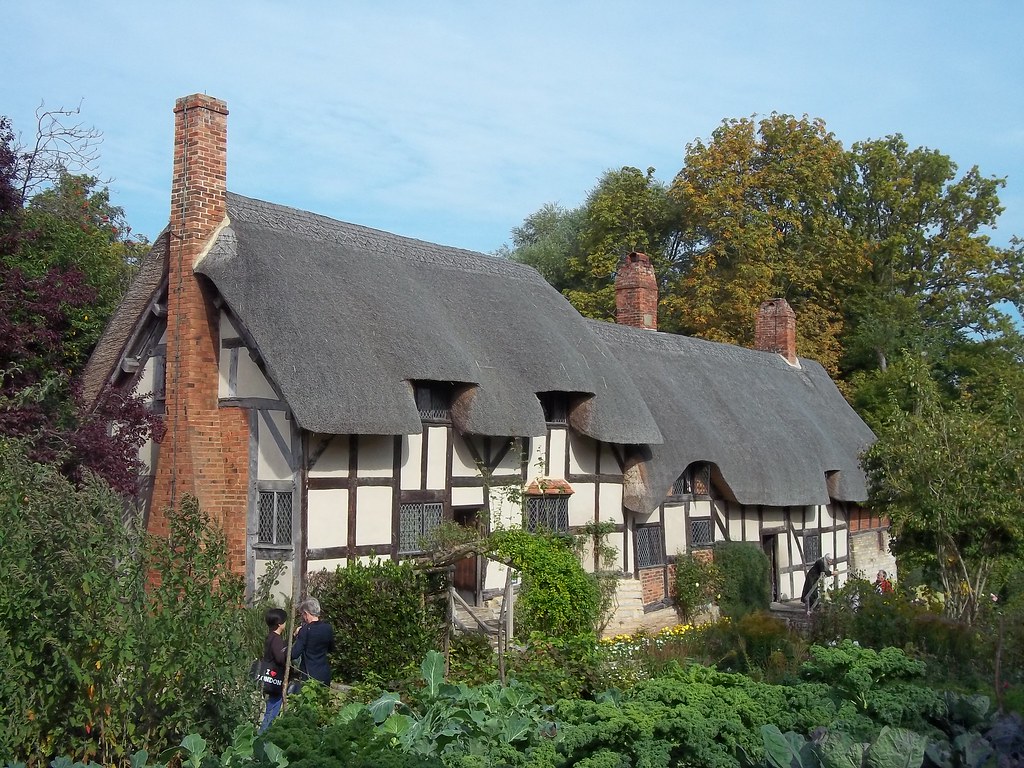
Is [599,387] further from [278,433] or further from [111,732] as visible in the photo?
[111,732]

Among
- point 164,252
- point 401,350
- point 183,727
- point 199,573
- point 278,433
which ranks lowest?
point 183,727

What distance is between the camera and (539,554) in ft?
47.2

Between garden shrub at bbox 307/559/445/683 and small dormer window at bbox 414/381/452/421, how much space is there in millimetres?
2446

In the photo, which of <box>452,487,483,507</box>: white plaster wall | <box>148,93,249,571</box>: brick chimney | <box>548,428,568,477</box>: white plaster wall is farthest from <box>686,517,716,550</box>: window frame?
<box>148,93,249,571</box>: brick chimney

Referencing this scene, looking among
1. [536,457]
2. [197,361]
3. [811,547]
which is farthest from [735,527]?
[197,361]

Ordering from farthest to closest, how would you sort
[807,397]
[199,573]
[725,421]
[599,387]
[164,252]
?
1. [807,397]
2. [725,421]
3. [599,387]
4. [164,252]
5. [199,573]

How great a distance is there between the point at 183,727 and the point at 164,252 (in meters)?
8.88

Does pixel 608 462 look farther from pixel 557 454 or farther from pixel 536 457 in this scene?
pixel 536 457

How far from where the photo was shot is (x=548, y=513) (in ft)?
53.6

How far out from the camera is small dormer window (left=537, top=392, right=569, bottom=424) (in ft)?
54.1

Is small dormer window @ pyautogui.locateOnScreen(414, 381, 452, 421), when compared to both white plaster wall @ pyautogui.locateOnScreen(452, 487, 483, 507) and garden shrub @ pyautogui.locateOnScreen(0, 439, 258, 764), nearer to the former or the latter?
white plaster wall @ pyautogui.locateOnScreen(452, 487, 483, 507)

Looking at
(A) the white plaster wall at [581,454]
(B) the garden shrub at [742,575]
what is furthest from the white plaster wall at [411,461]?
(B) the garden shrub at [742,575]

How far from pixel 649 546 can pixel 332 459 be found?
282 inches

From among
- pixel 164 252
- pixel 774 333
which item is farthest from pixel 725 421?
pixel 164 252
